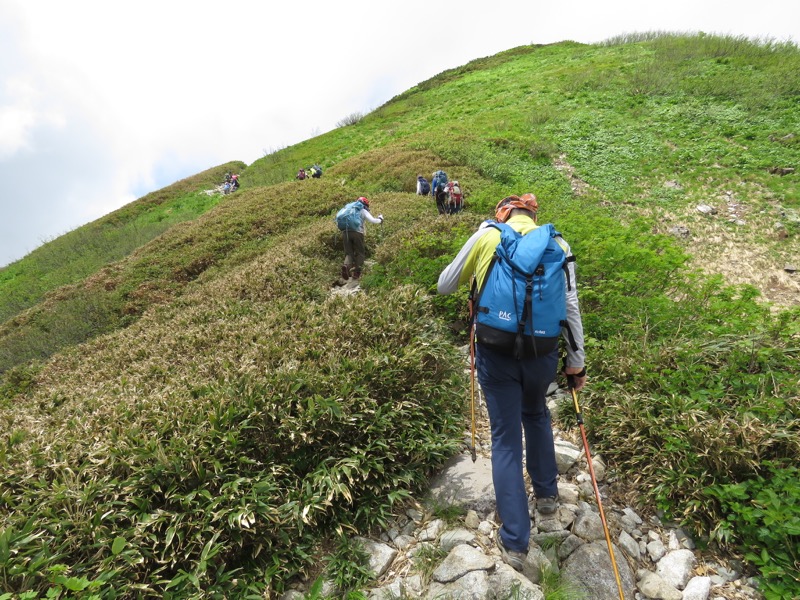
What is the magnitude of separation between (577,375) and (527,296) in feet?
3.12

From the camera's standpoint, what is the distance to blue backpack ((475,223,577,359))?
259 centimetres

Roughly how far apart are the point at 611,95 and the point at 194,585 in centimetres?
2558

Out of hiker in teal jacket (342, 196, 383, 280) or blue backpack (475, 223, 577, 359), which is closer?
blue backpack (475, 223, 577, 359)

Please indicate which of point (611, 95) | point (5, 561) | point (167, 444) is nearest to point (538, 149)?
point (611, 95)

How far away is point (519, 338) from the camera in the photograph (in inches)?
102

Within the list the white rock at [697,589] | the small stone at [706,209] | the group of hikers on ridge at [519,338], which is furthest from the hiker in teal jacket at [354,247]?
the small stone at [706,209]

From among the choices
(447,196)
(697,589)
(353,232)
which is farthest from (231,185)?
(697,589)

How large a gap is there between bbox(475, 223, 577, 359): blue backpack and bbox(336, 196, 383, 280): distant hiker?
22.4 feet

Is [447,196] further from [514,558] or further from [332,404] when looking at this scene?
[514,558]

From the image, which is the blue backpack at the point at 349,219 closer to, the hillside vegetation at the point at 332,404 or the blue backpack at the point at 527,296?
the hillside vegetation at the point at 332,404

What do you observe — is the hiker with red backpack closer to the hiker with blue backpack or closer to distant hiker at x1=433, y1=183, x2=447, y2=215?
distant hiker at x1=433, y1=183, x2=447, y2=215

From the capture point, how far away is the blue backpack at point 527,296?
2.59m

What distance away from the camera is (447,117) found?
27.6m

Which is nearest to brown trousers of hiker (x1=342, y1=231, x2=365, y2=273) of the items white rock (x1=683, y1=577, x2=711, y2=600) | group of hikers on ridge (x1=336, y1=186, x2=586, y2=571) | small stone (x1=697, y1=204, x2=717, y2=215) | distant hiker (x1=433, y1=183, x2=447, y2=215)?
distant hiker (x1=433, y1=183, x2=447, y2=215)
